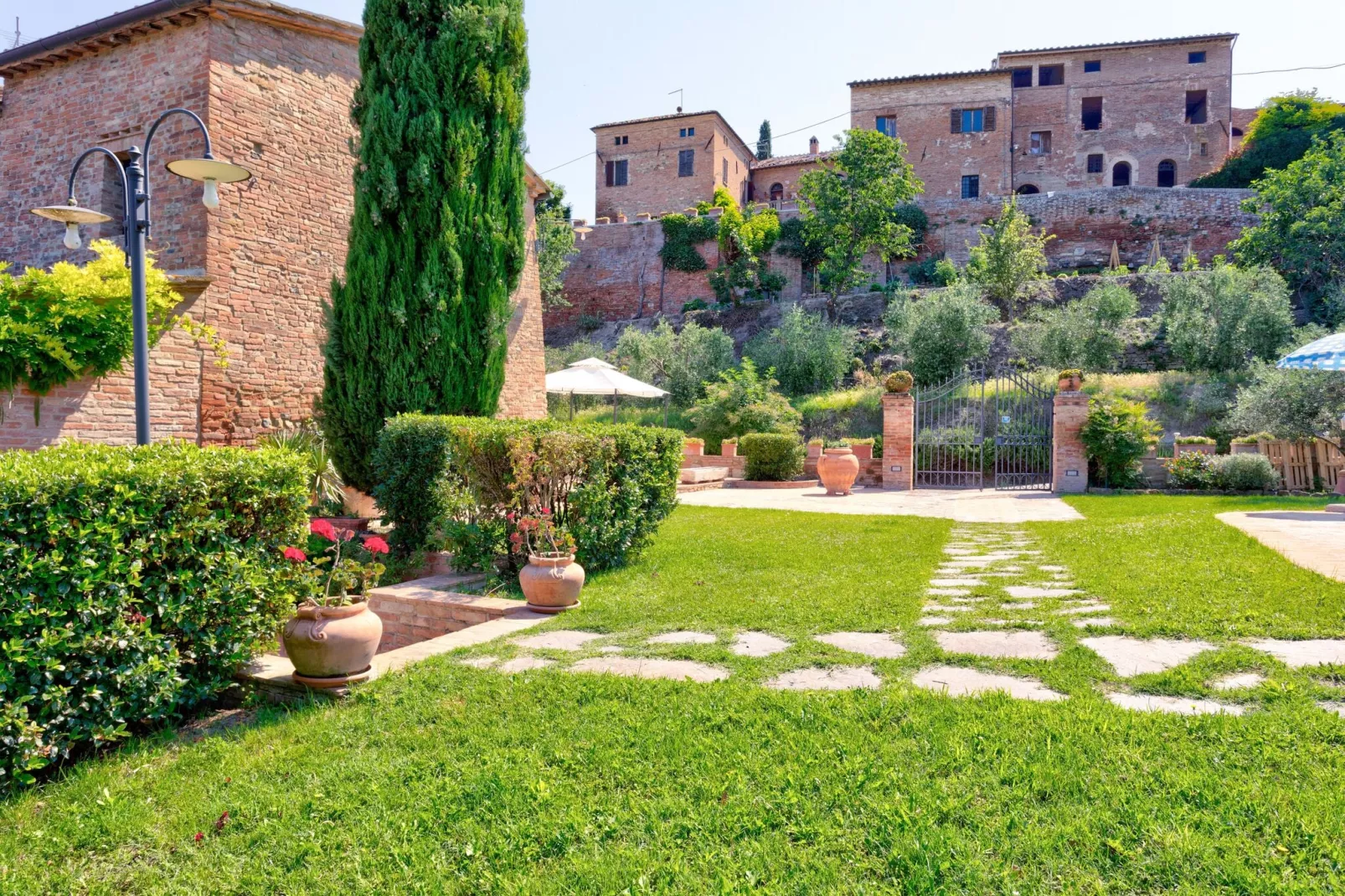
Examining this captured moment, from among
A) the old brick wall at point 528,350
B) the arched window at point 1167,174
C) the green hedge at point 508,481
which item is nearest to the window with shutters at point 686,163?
the arched window at point 1167,174

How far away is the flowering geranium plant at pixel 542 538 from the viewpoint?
5.22 m

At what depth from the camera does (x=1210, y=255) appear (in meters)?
29.1

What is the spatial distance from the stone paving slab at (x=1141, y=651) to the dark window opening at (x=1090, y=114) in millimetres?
38825

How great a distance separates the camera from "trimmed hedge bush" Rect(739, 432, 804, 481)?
15242 mm

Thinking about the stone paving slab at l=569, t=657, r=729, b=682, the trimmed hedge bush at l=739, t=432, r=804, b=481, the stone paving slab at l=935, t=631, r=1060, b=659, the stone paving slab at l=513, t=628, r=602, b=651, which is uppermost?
the trimmed hedge bush at l=739, t=432, r=804, b=481

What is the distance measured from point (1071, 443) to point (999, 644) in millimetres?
10246

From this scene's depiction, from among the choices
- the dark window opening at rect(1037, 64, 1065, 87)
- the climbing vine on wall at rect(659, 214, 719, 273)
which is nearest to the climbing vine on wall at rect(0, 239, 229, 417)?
the climbing vine on wall at rect(659, 214, 719, 273)

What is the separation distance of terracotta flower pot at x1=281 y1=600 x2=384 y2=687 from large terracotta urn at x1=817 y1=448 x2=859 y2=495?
33.4ft

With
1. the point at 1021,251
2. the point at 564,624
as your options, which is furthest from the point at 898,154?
the point at 564,624

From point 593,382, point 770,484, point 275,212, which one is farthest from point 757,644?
point 593,382

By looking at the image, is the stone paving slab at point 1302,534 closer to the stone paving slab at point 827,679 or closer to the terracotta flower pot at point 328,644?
the stone paving slab at point 827,679

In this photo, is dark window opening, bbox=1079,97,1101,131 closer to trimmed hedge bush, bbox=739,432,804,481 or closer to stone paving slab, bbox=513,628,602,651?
trimmed hedge bush, bbox=739,432,804,481

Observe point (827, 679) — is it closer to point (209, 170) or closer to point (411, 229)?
point (209, 170)

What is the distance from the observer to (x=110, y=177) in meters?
11.2
